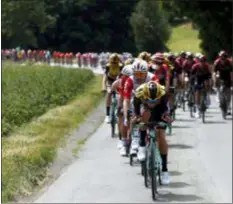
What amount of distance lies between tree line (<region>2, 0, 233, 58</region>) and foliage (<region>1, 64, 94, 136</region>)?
→ 8.09 feet

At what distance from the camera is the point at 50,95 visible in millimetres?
25984

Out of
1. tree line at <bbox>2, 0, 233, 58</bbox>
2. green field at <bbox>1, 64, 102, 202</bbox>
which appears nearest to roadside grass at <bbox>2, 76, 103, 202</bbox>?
green field at <bbox>1, 64, 102, 202</bbox>

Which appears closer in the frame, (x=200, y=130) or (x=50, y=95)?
(x=200, y=130)

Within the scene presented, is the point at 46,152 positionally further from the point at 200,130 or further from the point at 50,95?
the point at 50,95

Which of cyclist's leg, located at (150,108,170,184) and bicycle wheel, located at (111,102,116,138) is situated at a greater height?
cyclist's leg, located at (150,108,170,184)

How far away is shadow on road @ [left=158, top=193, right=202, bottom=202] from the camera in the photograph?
10719 millimetres

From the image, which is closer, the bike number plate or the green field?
the bike number plate

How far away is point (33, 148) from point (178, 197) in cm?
379

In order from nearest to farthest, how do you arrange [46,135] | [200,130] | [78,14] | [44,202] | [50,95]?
[44,202], [46,135], [200,130], [50,95], [78,14]

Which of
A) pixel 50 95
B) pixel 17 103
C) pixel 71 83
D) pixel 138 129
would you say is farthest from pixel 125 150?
pixel 71 83

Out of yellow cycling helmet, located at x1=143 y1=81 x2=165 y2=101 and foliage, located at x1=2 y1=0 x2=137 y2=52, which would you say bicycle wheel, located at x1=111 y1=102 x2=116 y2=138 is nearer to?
foliage, located at x1=2 y1=0 x2=137 y2=52

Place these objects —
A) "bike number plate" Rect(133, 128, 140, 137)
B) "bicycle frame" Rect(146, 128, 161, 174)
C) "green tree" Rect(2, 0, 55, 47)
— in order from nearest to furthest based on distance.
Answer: "bicycle frame" Rect(146, 128, 161, 174) → "bike number plate" Rect(133, 128, 140, 137) → "green tree" Rect(2, 0, 55, 47)

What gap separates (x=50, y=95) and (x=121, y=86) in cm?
1270

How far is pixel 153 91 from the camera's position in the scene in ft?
33.5
